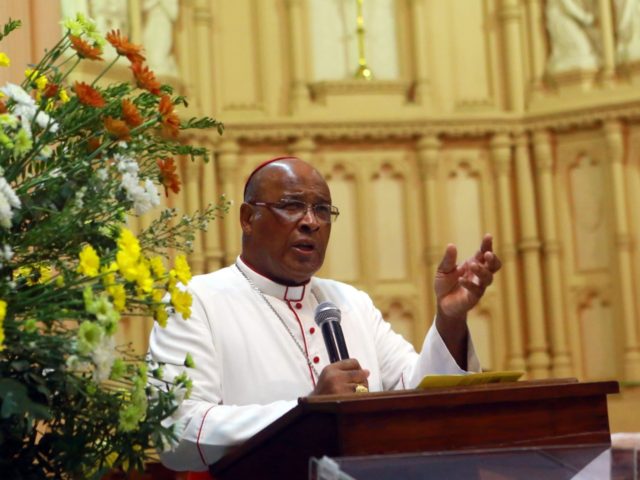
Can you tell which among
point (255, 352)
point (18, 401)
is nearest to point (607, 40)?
point (255, 352)

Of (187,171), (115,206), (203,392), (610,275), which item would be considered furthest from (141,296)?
(610,275)

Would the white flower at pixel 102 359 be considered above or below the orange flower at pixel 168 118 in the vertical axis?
below

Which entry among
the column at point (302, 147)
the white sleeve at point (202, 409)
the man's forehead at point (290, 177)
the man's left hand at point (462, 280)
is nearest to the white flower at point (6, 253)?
the white sleeve at point (202, 409)

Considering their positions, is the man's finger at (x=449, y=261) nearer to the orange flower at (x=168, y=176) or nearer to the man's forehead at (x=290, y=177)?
the man's forehead at (x=290, y=177)

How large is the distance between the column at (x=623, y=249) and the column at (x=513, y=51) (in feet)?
2.04

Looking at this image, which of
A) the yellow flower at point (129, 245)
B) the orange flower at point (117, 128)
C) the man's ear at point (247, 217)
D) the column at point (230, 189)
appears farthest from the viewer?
the column at point (230, 189)

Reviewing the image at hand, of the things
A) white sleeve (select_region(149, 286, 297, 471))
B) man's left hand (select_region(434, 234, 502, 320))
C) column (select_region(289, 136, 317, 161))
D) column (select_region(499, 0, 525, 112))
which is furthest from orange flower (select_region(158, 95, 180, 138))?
column (select_region(499, 0, 525, 112))

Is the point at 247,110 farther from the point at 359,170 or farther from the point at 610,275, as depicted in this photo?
the point at 610,275

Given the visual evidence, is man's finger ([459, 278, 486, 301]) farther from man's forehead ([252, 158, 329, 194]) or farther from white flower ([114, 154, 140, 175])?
white flower ([114, 154, 140, 175])

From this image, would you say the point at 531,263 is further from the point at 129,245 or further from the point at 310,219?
the point at 129,245

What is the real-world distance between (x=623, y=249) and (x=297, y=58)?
2.39m

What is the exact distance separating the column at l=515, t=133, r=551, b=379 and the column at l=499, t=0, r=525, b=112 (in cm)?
27

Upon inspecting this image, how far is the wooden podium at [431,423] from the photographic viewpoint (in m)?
2.06

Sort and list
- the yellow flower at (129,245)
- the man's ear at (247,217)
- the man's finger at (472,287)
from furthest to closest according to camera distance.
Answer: the man's ear at (247,217)
the man's finger at (472,287)
the yellow flower at (129,245)
